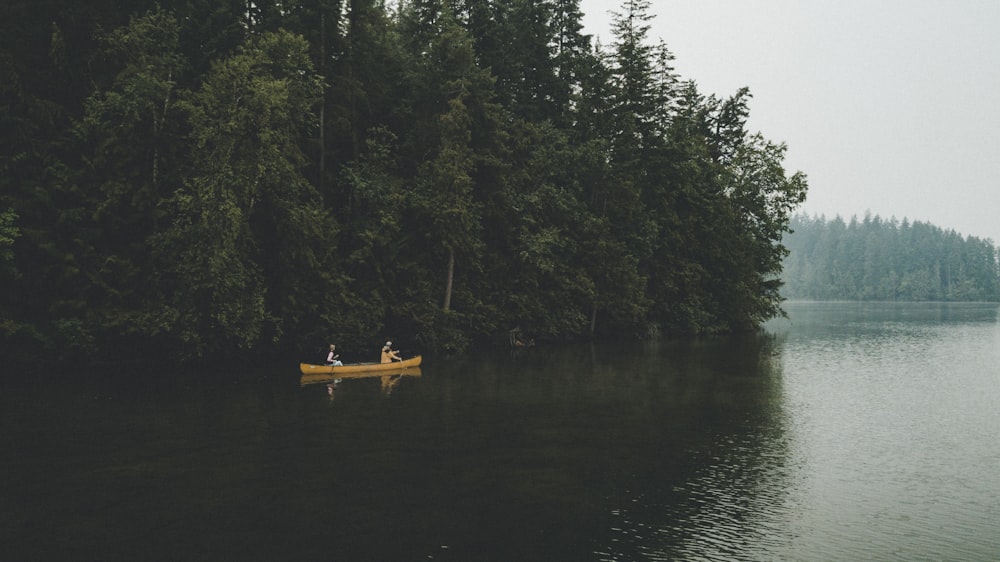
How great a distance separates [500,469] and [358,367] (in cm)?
2067

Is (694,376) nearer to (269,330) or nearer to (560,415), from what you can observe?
(560,415)

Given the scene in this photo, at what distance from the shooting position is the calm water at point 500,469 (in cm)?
1492

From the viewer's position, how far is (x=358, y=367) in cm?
3962

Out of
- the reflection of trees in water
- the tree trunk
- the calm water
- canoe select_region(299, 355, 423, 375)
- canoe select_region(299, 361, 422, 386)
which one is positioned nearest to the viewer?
the reflection of trees in water

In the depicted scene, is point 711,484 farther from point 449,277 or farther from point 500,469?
point 449,277

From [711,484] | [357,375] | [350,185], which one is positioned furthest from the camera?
[350,185]

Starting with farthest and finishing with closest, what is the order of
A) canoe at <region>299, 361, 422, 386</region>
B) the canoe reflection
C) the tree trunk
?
the tree trunk < canoe at <region>299, 361, 422, 386</region> < the canoe reflection

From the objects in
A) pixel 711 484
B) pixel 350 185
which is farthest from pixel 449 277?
pixel 711 484

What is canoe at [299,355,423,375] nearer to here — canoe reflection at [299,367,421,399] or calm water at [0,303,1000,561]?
canoe reflection at [299,367,421,399]

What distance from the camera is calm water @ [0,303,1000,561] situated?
14.9 meters

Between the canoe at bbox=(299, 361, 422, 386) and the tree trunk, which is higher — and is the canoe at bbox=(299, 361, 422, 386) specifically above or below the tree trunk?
below

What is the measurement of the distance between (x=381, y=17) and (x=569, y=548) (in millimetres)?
51915

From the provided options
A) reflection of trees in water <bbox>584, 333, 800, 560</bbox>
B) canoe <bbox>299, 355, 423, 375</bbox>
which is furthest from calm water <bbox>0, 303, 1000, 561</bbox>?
canoe <bbox>299, 355, 423, 375</bbox>

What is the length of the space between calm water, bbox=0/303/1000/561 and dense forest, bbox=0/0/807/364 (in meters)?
6.03
